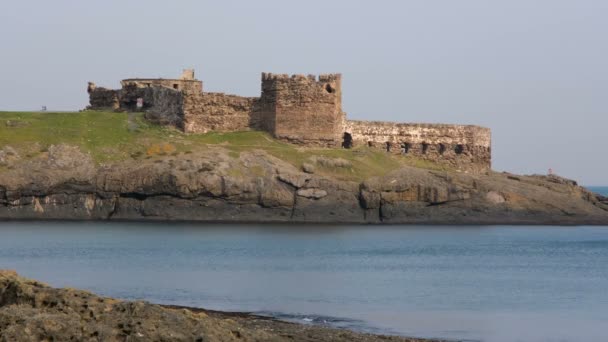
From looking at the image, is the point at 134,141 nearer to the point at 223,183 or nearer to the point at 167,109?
the point at 167,109

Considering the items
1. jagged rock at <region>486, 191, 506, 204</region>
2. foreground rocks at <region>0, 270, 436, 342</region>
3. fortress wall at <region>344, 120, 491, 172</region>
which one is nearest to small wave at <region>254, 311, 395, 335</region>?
foreground rocks at <region>0, 270, 436, 342</region>

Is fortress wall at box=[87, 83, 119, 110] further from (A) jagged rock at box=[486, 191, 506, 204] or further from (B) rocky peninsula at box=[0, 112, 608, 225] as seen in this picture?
(A) jagged rock at box=[486, 191, 506, 204]

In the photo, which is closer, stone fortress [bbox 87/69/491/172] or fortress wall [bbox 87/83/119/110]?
stone fortress [bbox 87/69/491/172]

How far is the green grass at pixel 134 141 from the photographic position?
59.0 metres

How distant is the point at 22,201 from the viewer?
182 feet

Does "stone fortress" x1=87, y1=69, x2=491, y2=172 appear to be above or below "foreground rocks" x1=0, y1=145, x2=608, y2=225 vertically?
above

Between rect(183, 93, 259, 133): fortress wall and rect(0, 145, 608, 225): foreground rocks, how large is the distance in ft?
16.9

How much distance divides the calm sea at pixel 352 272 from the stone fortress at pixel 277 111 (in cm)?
890

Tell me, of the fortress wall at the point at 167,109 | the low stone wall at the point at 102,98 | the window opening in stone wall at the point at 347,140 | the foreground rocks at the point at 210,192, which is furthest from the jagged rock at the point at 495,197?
the low stone wall at the point at 102,98

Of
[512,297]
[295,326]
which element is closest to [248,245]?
[512,297]

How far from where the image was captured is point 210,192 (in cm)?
5622

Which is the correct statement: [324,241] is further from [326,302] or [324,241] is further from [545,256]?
[326,302]

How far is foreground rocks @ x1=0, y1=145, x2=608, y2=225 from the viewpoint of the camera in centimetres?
5588

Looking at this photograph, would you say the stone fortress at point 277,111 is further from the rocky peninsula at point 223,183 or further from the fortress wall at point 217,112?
the rocky peninsula at point 223,183
